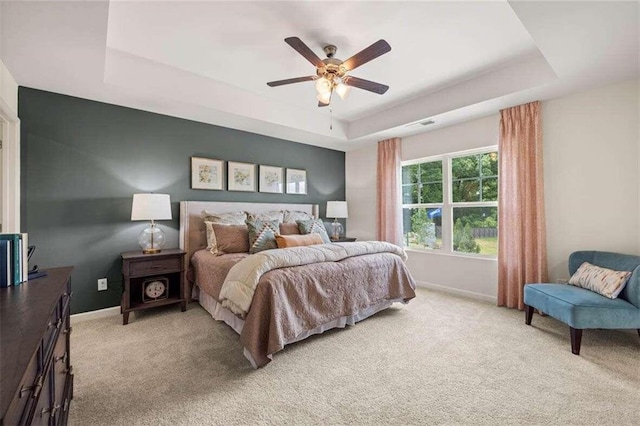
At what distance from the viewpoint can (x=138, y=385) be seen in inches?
73.1

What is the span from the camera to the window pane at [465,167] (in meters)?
3.88

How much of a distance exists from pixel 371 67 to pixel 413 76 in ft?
1.84

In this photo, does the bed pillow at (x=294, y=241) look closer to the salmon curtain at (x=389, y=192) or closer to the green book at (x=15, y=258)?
the salmon curtain at (x=389, y=192)

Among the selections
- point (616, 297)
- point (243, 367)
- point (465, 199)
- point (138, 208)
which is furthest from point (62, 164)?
point (616, 297)

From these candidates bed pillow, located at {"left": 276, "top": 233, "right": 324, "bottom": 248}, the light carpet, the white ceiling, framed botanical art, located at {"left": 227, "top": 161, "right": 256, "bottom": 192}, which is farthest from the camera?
framed botanical art, located at {"left": 227, "top": 161, "right": 256, "bottom": 192}

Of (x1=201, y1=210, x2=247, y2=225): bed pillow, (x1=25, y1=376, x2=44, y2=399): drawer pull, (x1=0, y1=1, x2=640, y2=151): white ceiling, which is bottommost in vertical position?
(x1=25, y1=376, x2=44, y2=399): drawer pull

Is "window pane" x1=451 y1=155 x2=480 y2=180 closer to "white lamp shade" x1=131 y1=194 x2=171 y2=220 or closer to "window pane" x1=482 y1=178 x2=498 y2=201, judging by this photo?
"window pane" x1=482 y1=178 x2=498 y2=201

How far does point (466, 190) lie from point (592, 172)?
1.33m

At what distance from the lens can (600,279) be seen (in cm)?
242

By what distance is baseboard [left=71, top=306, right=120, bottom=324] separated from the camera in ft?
9.45

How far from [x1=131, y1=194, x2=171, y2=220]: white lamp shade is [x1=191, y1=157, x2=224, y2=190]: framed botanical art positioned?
2.31ft

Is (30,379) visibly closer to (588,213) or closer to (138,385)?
(138,385)

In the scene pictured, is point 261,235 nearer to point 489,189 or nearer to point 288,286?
point 288,286

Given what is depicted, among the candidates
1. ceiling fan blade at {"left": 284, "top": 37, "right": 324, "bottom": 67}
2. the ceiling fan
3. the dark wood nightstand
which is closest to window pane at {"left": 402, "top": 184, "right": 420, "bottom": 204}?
the ceiling fan
